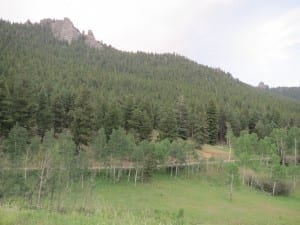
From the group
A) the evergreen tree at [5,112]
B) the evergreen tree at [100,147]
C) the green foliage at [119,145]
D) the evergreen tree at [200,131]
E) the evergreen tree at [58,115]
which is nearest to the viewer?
the evergreen tree at [100,147]

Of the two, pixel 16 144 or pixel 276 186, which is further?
pixel 276 186

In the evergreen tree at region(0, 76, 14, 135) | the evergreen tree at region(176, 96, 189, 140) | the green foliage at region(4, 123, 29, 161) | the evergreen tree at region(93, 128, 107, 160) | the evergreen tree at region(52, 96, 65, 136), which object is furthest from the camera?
the evergreen tree at region(176, 96, 189, 140)

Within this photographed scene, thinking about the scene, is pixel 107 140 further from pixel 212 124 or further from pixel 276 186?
pixel 212 124

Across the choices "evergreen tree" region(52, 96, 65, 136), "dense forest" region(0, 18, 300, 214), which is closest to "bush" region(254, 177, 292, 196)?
"dense forest" region(0, 18, 300, 214)

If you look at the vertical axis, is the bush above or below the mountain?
below

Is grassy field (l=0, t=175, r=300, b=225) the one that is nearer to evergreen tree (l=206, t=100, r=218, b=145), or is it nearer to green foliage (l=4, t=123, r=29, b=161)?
green foliage (l=4, t=123, r=29, b=161)

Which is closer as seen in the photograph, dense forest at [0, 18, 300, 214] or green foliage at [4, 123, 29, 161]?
dense forest at [0, 18, 300, 214]

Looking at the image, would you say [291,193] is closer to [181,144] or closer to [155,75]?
[181,144]

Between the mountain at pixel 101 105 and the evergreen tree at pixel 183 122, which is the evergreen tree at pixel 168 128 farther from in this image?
the evergreen tree at pixel 183 122

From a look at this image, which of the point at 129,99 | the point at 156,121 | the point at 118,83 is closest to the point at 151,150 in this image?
the point at 129,99

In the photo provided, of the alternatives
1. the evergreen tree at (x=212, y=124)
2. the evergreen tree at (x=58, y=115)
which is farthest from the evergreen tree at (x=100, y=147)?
the evergreen tree at (x=212, y=124)

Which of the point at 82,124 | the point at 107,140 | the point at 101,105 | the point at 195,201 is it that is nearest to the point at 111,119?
the point at 107,140

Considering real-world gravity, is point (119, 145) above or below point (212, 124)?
below

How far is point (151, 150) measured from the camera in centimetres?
6062
